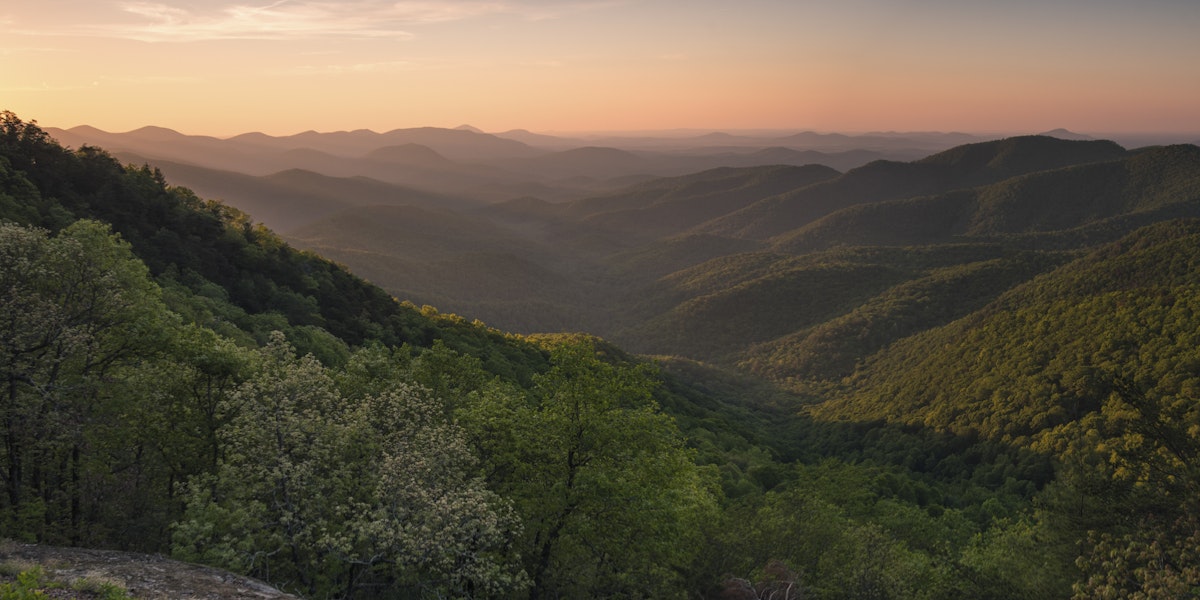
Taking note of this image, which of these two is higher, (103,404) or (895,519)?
(103,404)

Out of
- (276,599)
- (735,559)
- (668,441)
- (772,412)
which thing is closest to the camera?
(276,599)

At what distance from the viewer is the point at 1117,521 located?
25.6 metres

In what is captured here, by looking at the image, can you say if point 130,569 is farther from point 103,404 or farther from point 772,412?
point 772,412

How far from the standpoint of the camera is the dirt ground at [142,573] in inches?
682

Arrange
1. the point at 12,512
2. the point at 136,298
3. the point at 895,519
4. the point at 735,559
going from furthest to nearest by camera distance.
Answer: the point at 895,519 < the point at 735,559 < the point at 136,298 < the point at 12,512

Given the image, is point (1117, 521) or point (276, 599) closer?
point (276, 599)

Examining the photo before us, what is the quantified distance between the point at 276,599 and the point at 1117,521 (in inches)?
1318

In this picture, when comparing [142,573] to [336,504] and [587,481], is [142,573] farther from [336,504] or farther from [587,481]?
[587,481]

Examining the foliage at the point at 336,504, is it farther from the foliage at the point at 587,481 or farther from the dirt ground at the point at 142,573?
the foliage at the point at 587,481

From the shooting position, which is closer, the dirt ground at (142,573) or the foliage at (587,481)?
the dirt ground at (142,573)

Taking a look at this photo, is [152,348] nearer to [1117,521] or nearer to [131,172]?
[1117,521]

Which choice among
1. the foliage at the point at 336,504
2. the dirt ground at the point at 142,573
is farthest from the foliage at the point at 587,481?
the dirt ground at the point at 142,573

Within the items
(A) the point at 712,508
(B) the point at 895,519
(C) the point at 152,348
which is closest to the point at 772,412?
(B) the point at 895,519

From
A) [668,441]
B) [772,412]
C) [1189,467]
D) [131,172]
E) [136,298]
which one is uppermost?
[131,172]
